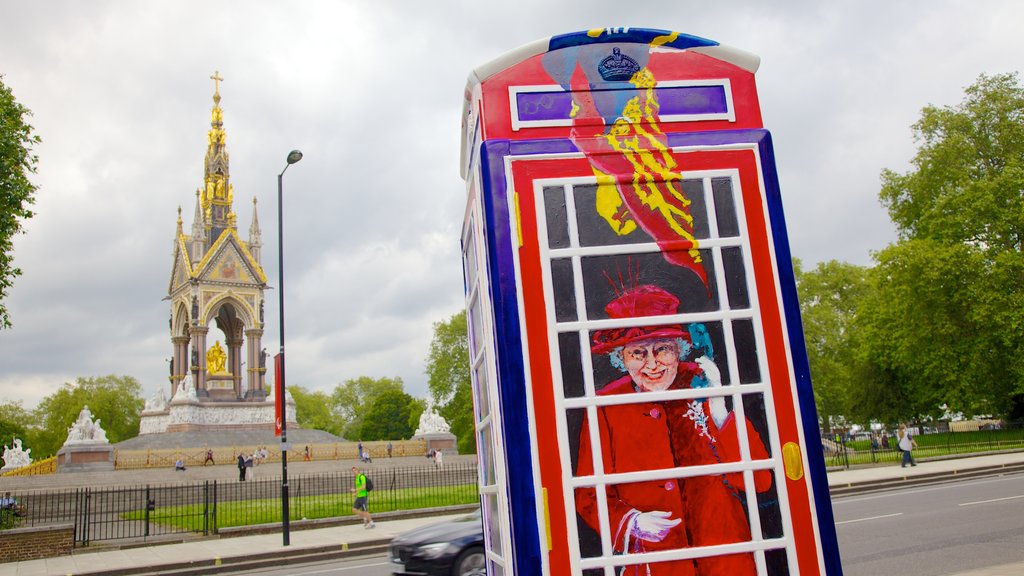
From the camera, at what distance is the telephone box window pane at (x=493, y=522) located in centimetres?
387

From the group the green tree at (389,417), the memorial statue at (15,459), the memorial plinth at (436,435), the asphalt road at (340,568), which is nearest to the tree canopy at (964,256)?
the memorial plinth at (436,435)

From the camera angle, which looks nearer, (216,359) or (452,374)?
(216,359)

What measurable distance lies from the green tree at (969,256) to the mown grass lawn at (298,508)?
22535mm

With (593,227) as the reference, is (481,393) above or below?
below

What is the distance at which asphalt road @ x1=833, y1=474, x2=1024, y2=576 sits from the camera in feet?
30.7

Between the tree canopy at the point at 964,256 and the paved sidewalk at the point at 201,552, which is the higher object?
the tree canopy at the point at 964,256

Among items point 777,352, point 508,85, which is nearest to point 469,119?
point 508,85

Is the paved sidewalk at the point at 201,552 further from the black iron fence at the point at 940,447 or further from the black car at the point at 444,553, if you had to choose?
the black iron fence at the point at 940,447

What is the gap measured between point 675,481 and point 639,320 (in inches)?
29.4

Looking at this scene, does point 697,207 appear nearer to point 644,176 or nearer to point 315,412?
point 644,176

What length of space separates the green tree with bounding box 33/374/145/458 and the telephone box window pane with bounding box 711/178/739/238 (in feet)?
324

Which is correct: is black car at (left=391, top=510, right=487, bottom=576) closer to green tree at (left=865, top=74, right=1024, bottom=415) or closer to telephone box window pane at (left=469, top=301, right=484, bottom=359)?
telephone box window pane at (left=469, top=301, right=484, bottom=359)

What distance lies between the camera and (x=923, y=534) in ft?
38.1

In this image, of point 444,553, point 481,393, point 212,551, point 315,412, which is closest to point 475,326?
point 481,393
